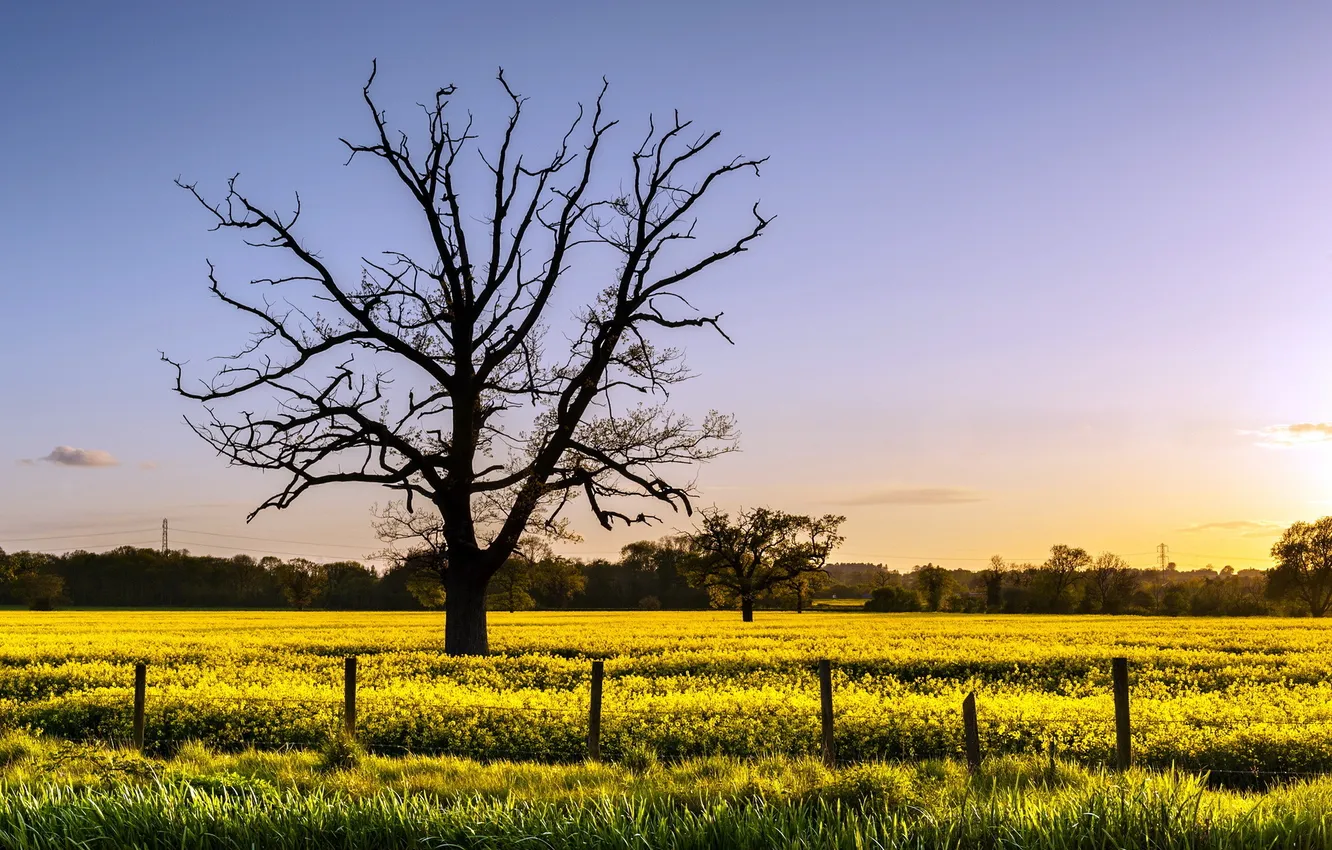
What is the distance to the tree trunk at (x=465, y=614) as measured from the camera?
27125 mm

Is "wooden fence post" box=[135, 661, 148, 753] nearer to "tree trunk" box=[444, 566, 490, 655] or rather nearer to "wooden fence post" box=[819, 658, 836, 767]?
"wooden fence post" box=[819, 658, 836, 767]

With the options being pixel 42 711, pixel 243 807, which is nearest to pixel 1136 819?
pixel 243 807

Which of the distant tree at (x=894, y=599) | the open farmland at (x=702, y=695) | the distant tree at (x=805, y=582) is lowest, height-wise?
the distant tree at (x=894, y=599)

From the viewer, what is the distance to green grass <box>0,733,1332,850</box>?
7.15 m

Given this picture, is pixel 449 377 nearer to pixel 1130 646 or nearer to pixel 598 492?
pixel 598 492

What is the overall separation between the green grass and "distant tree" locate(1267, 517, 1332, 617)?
355ft

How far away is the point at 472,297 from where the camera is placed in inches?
1061

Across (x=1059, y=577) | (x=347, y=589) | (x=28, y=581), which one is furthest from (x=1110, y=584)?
(x=28, y=581)

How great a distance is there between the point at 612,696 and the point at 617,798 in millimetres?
10197

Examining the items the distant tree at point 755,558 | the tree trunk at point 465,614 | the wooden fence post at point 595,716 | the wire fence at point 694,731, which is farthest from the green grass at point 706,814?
the distant tree at point 755,558

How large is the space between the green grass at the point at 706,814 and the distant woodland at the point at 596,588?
2930 inches

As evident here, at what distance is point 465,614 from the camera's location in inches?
1086

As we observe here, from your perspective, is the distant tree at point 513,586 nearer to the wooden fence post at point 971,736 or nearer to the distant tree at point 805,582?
the distant tree at point 805,582

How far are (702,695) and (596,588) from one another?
91.9 metres
